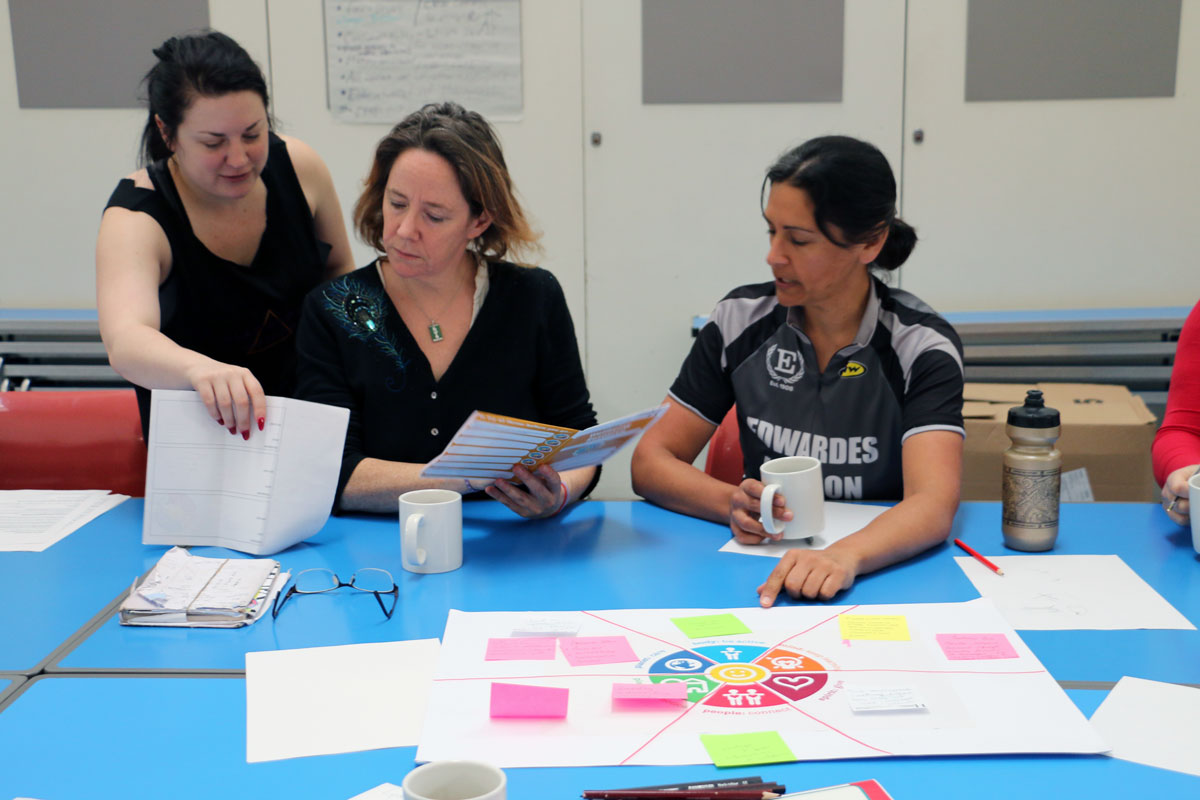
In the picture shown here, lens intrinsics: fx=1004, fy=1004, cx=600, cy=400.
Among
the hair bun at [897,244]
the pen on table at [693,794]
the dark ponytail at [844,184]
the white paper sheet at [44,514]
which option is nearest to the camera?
the pen on table at [693,794]

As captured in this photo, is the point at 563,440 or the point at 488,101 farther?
the point at 488,101

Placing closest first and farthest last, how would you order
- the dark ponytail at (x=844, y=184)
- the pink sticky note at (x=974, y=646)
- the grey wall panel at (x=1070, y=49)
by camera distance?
the pink sticky note at (x=974, y=646) → the dark ponytail at (x=844, y=184) → the grey wall panel at (x=1070, y=49)

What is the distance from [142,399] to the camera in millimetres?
1907

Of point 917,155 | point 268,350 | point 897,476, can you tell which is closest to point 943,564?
point 897,476

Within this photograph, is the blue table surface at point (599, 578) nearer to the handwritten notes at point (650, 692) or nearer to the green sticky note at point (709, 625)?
the green sticky note at point (709, 625)

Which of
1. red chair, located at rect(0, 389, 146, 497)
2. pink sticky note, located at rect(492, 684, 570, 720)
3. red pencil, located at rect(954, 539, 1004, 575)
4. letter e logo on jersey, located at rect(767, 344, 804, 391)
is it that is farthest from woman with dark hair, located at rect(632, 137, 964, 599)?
red chair, located at rect(0, 389, 146, 497)

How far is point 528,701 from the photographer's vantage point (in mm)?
976

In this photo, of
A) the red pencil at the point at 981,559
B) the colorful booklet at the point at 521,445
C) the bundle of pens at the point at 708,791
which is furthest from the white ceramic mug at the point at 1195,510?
the bundle of pens at the point at 708,791

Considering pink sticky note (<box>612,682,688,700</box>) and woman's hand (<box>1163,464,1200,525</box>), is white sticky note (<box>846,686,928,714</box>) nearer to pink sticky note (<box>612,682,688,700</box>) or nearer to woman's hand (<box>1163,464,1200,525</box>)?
pink sticky note (<box>612,682,688,700</box>)

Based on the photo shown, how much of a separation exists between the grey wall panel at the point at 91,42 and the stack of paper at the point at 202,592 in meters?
2.39

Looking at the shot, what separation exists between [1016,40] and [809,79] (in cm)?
63

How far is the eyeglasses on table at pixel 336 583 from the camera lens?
1279 millimetres

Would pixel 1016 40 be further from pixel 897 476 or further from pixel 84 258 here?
pixel 84 258

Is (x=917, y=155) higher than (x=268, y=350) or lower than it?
higher
